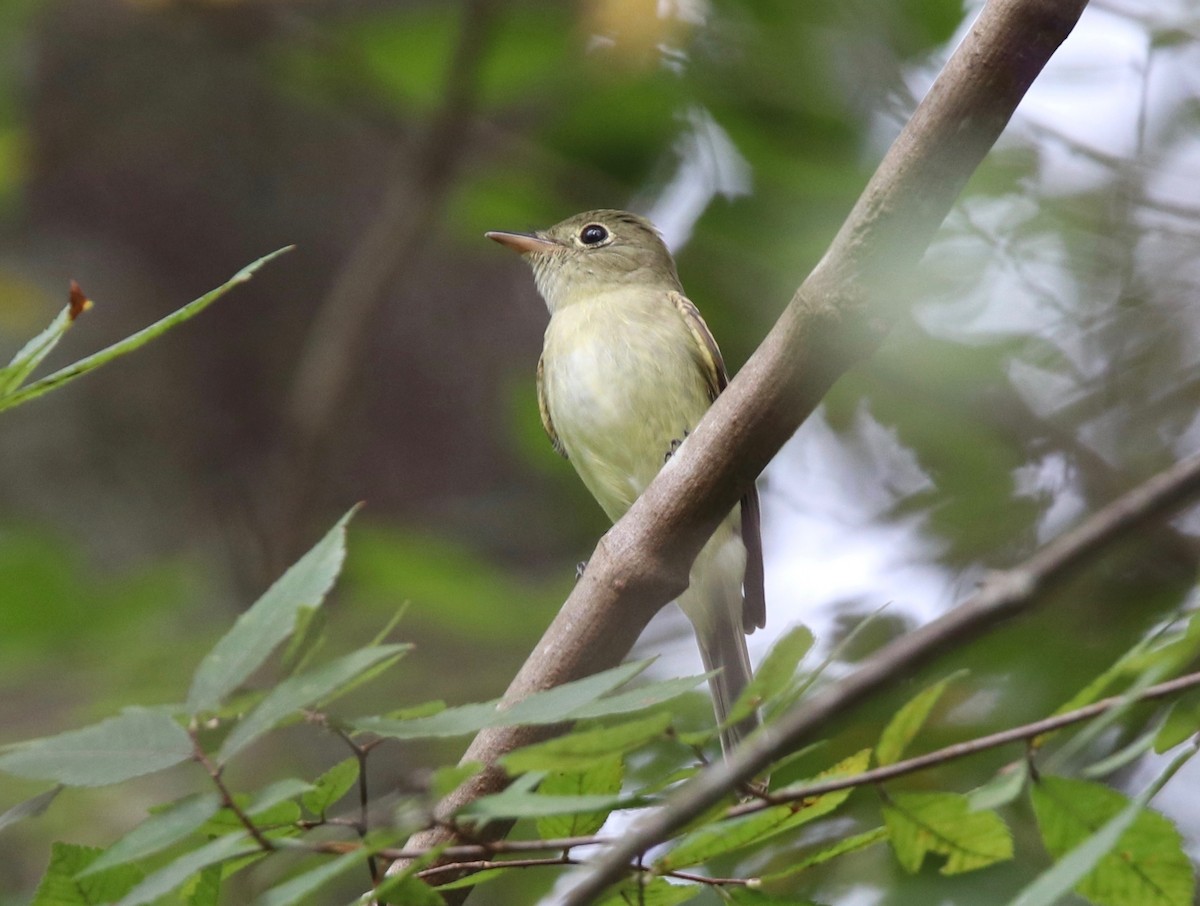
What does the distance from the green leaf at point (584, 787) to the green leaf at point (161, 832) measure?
0.38m

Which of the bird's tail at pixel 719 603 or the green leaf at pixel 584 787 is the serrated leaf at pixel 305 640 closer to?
the green leaf at pixel 584 787

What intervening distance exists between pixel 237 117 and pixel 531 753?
574 cm

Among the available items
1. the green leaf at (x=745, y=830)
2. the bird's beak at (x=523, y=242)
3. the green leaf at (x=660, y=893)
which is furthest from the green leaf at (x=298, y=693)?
the bird's beak at (x=523, y=242)

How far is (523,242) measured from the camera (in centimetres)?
457

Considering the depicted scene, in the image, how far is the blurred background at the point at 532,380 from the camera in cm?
357

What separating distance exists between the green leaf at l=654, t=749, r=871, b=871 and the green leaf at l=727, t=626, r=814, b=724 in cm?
13

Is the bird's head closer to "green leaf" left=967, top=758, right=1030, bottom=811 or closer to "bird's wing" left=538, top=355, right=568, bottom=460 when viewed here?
"bird's wing" left=538, top=355, right=568, bottom=460

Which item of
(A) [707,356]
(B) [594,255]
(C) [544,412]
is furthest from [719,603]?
(B) [594,255]

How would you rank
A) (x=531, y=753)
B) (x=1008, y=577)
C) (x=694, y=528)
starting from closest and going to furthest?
(x=1008, y=577) → (x=531, y=753) → (x=694, y=528)

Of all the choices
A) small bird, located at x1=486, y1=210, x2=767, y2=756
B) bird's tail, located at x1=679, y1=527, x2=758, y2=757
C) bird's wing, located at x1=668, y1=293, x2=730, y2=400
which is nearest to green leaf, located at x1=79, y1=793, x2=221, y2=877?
small bird, located at x1=486, y1=210, x2=767, y2=756

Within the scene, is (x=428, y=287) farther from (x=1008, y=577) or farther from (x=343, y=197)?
(x=1008, y=577)

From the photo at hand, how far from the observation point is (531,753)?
128 cm

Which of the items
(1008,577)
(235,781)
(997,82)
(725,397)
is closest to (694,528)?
(725,397)

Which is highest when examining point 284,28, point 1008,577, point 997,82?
point 997,82
